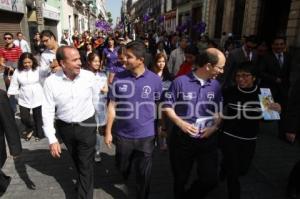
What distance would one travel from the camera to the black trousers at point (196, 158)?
3021 mm

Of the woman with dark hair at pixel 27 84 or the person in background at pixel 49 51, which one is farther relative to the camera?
the woman with dark hair at pixel 27 84

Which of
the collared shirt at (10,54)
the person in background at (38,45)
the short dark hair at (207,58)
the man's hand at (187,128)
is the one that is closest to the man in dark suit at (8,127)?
the man's hand at (187,128)

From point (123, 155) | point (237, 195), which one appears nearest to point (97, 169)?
point (123, 155)

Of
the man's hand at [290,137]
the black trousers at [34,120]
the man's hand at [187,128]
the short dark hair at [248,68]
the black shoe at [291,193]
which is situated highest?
the short dark hair at [248,68]

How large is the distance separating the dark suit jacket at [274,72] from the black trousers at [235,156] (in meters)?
2.67

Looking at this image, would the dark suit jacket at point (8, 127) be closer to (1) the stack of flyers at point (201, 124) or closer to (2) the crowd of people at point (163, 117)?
(2) the crowd of people at point (163, 117)

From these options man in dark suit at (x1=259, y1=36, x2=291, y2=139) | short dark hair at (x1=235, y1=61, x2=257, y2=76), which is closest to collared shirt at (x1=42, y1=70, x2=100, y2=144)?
short dark hair at (x1=235, y1=61, x2=257, y2=76)

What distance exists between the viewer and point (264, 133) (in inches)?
242

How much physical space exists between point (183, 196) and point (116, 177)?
1340 mm

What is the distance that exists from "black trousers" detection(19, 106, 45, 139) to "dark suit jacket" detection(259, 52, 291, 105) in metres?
4.38

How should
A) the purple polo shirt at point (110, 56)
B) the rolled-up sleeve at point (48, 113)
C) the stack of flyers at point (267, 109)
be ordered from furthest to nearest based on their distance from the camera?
the purple polo shirt at point (110, 56) < the rolled-up sleeve at point (48, 113) < the stack of flyers at point (267, 109)

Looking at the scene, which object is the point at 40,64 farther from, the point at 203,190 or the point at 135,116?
the point at 203,190

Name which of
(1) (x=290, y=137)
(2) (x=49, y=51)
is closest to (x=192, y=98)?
(1) (x=290, y=137)

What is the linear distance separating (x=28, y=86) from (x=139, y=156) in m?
3.21
